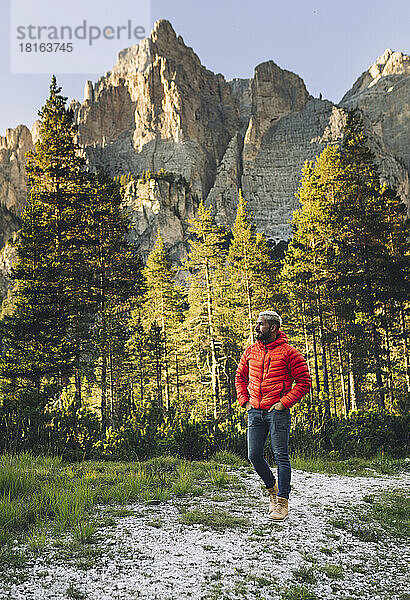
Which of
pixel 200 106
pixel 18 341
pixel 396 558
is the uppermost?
pixel 200 106

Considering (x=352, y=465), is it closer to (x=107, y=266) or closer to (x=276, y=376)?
(x=276, y=376)

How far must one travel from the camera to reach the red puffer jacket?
14.2 feet

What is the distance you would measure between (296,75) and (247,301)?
88.6m

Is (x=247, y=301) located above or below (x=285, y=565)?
above

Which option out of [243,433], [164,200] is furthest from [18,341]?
[164,200]

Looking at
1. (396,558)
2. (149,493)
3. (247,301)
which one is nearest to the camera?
(396,558)

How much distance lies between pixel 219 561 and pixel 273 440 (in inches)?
52.1

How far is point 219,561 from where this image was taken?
337 cm

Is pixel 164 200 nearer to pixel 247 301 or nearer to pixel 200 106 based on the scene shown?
Result: pixel 200 106

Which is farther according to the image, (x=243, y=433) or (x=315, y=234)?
(x=315, y=234)

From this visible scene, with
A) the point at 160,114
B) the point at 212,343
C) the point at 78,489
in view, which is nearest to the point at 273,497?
the point at 78,489

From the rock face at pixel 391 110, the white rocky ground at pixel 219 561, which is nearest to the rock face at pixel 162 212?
the rock face at pixel 391 110

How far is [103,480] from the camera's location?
566 cm

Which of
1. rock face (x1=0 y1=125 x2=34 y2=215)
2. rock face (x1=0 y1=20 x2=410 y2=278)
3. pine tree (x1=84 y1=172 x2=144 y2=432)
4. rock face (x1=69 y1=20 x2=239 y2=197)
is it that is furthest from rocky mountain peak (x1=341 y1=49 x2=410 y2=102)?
pine tree (x1=84 y1=172 x2=144 y2=432)
